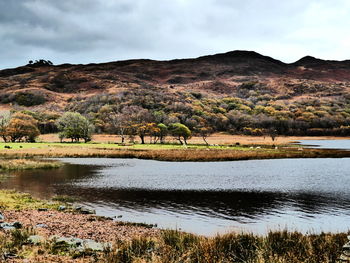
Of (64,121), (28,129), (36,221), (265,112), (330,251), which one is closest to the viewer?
(330,251)

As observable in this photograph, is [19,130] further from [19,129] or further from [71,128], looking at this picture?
[71,128]

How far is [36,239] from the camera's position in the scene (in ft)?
44.7

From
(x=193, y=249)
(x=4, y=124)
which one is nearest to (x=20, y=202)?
(x=193, y=249)

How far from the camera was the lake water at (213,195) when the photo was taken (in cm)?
2033

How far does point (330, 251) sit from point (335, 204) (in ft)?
46.8

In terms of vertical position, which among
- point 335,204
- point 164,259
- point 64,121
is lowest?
point 335,204

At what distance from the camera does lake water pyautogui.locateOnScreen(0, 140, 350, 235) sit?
2033cm

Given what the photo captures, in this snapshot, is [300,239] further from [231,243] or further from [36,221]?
[36,221]

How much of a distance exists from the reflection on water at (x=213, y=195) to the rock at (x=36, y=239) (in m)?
6.72

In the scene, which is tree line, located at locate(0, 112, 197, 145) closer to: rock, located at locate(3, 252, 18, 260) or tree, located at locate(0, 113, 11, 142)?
tree, located at locate(0, 113, 11, 142)

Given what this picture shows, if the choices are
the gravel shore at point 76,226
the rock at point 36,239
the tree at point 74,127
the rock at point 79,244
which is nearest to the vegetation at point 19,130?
the tree at point 74,127

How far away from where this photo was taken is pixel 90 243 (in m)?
13.9

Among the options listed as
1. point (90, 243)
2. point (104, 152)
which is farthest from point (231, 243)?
point (104, 152)

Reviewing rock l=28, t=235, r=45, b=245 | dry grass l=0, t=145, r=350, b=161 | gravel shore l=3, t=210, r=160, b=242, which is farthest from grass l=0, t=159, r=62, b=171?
rock l=28, t=235, r=45, b=245
